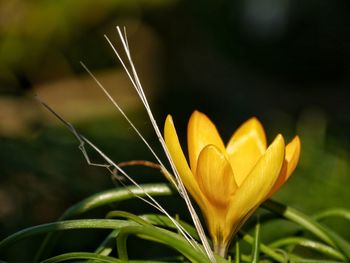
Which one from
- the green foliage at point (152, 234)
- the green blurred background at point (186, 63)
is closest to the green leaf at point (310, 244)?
the green foliage at point (152, 234)

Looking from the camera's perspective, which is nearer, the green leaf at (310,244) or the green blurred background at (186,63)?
the green leaf at (310,244)

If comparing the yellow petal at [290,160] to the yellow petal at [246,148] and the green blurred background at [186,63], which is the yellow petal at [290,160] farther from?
the green blurred background at [186,63]

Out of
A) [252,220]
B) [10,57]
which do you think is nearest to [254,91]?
[10,57]

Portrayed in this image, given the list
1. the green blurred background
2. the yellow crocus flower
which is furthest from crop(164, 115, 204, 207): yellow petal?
the green blurred background

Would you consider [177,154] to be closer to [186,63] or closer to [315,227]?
[315,227]

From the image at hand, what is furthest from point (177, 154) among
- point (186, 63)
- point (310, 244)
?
point (186, 63)

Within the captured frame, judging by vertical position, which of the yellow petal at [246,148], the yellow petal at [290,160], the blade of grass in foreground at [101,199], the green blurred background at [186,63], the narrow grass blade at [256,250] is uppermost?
the green blurred background at [186,63]
